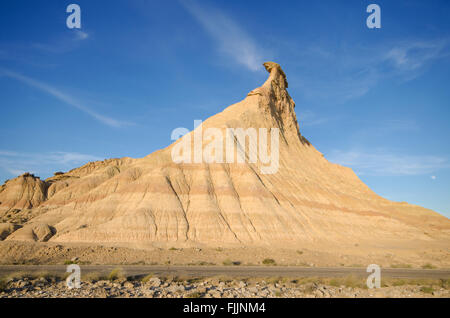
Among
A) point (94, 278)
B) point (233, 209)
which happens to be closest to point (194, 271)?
point (94, 278)

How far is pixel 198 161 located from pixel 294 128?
29099 millimetres

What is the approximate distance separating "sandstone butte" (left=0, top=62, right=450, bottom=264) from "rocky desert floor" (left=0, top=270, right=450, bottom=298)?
20842 mm

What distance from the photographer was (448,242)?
49.2 meters

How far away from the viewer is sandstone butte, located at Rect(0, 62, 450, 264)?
121 ft

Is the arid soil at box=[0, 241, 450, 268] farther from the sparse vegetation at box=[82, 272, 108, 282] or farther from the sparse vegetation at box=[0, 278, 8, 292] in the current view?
the sparse vegetation at box=[0, 278, 8, 292]

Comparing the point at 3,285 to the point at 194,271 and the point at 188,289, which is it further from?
the point at 194,271

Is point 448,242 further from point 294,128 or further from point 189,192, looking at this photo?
point 189,192

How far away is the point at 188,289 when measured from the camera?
40.6ft

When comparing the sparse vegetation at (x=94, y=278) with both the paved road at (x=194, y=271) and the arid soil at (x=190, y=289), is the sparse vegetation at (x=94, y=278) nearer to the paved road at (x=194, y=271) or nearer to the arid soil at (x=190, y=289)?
the arid soil at (x=190, y=289)

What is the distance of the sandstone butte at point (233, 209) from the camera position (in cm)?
3694

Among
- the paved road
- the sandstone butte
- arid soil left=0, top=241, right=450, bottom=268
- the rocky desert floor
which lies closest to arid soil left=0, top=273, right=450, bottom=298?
the rocky desert floor

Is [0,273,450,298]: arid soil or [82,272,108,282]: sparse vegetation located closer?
[0,273,450,298]: arid soil

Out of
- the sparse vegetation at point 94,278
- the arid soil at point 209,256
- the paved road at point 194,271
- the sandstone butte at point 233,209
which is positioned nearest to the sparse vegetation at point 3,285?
the sparse vegetation at point 94,278

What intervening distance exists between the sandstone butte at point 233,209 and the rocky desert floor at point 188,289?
68.4 feet
